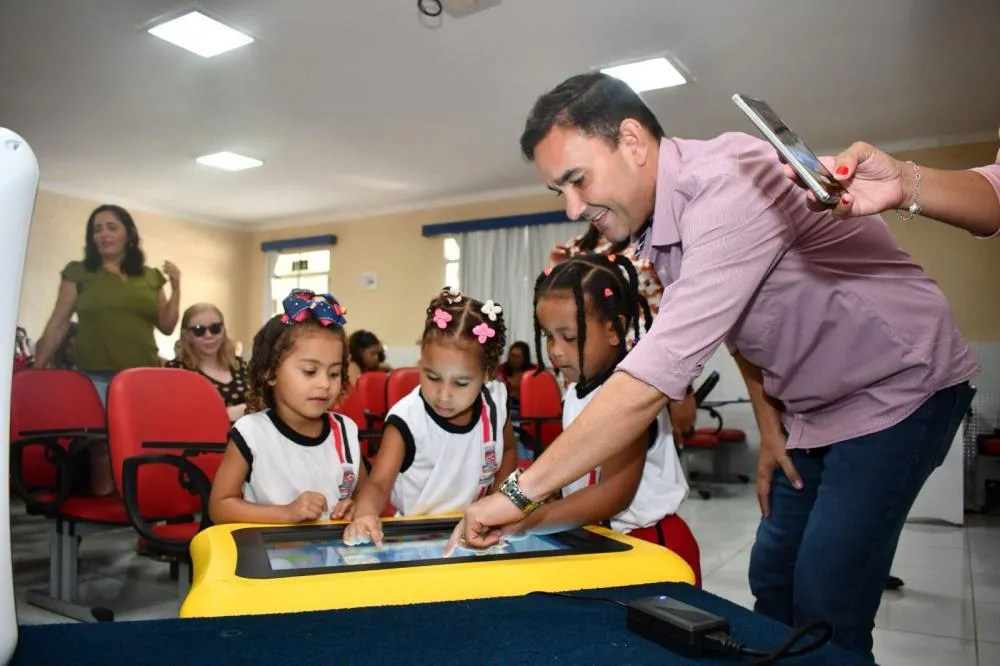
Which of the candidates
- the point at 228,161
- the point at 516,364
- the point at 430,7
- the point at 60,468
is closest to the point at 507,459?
the point at 60,468

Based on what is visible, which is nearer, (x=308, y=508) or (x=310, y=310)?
(x=308, y=508)

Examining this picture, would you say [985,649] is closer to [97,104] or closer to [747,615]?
[747,615]

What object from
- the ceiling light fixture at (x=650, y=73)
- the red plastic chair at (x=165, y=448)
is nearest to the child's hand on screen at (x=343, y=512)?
the red plastic chair at (x=165, y=448)

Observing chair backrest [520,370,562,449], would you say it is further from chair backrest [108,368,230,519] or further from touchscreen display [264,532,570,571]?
touchscreen display [264,532,570,571]

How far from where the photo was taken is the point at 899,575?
3.49 metres

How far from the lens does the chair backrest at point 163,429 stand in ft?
7.50

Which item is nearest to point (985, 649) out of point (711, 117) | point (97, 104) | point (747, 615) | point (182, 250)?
point (747, 615)

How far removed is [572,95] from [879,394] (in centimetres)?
67

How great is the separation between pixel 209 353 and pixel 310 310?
77.2 inches

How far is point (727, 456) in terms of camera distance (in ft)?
22.4

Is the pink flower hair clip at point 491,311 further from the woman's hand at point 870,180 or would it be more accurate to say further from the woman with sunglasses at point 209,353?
the woman with sunglasses at point 209,353

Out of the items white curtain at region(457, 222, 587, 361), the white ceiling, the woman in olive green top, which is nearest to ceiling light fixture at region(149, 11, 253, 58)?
the white ceiling

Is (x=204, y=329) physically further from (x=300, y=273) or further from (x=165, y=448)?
(x=300, y=273)

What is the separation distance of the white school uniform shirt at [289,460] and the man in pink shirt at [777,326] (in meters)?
0.90
